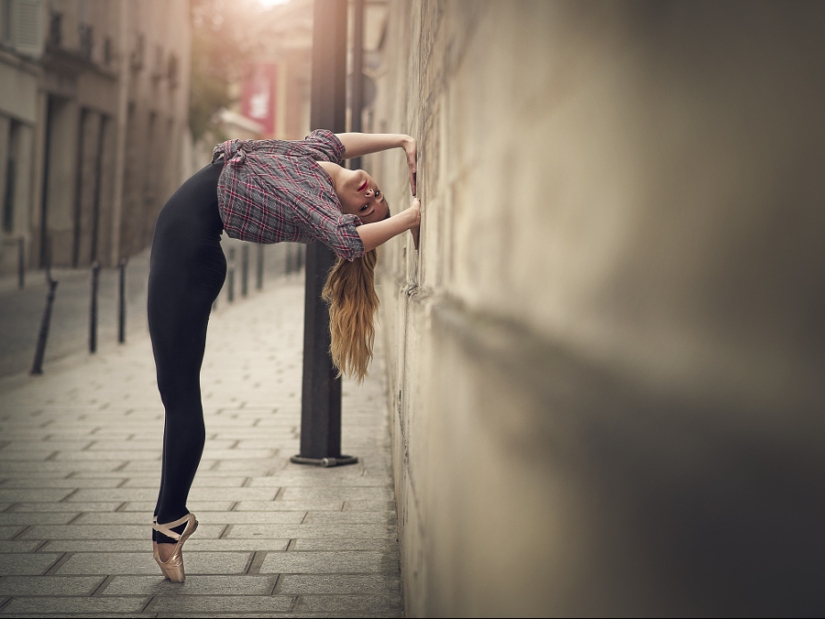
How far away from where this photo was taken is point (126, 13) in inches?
1071

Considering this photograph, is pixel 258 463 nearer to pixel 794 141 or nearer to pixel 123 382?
pixel 123 382

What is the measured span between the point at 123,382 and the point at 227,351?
216 cm

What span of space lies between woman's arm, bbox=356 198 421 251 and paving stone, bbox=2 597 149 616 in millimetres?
1377

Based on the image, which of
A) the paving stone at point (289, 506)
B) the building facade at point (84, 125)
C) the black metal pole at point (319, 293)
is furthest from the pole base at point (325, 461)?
the building facade at point (84, 125)

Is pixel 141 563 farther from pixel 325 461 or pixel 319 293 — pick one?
pixel 319 293

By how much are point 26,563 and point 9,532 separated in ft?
1.59

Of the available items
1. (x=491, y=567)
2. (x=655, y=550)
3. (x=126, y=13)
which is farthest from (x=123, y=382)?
(x=126, y=13)

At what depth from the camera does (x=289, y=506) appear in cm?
440

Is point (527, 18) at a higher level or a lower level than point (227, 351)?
higher

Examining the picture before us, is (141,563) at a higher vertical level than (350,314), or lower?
lower

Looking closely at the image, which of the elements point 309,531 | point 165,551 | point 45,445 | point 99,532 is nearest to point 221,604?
point 165,551

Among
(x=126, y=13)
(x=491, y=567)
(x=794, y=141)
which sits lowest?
(x=491, y=567)

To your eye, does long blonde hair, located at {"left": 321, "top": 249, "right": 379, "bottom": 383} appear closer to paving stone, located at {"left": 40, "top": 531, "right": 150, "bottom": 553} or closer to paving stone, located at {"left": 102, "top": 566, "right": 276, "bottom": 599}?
paving stone, located at {"left": 102, "top": 566, "right": 276, "bottom": 599}

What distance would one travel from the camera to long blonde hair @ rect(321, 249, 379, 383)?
11.9ft
